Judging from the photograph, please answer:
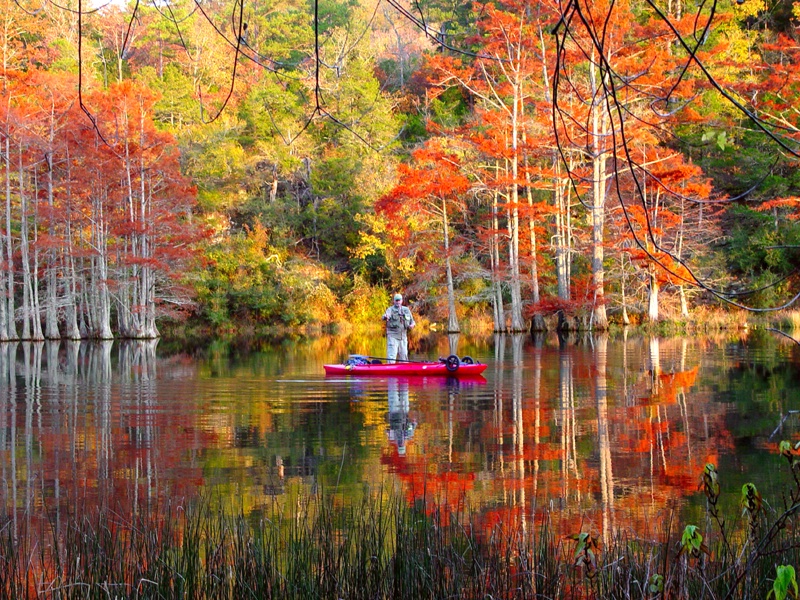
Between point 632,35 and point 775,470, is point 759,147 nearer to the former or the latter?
point 632,35

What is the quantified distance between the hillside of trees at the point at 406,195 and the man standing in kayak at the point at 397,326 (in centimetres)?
1374

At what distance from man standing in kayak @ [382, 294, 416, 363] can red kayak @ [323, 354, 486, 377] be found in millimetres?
394

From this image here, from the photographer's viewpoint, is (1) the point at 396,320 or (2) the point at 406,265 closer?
(1) the point at 396,320

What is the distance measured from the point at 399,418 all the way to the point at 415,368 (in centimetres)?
550

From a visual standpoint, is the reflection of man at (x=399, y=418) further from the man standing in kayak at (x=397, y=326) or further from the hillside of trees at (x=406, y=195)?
the hillside of trees at (x=406, y=195)

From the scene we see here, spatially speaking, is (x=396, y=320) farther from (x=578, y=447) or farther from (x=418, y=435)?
(x=578, y=447)

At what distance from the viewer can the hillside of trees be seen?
34.5 metres

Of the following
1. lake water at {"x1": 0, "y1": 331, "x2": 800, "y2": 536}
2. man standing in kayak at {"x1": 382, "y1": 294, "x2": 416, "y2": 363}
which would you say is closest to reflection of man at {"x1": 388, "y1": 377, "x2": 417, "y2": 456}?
lake water at {"x1": 0, "y1": 331, "x2": 800, "y2": 536}

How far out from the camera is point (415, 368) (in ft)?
59.6

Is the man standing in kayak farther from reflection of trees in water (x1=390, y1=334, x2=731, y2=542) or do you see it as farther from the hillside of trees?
the hillside of trees

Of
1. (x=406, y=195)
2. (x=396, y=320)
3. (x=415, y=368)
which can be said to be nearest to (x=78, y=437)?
(x=415, y=368)

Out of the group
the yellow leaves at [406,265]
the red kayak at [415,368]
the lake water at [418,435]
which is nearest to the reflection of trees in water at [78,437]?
the lake water at [418,435]

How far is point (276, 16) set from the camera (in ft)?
176

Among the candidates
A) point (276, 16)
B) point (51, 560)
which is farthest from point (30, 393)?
point (276, 16)
